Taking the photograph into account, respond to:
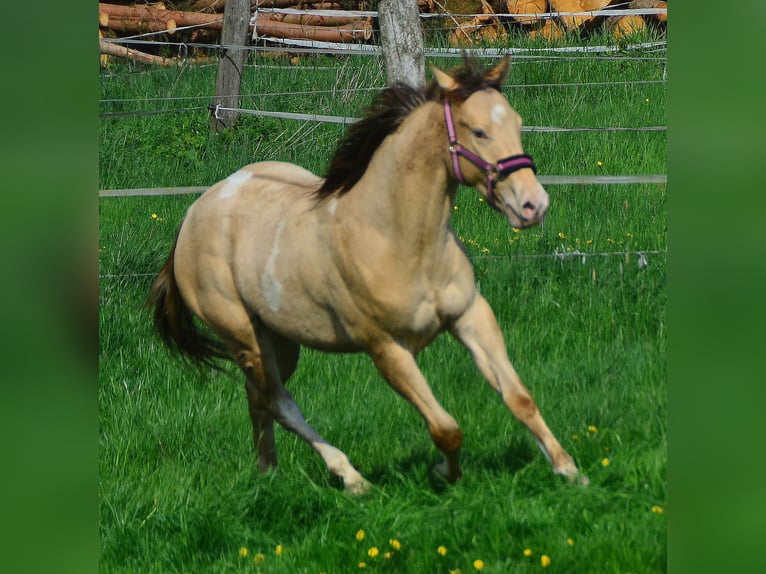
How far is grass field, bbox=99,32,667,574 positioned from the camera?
3742 mm

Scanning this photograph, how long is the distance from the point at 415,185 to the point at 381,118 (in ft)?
1.02

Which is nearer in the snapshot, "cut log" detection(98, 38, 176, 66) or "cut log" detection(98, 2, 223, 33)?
"cut log" detection(98, 38, 176, 66)

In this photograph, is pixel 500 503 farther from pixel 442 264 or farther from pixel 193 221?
pixel 193 221

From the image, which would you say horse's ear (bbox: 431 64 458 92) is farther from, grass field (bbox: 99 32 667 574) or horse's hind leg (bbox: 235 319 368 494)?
horse's hind leg (bbox: 235 319 368 494)

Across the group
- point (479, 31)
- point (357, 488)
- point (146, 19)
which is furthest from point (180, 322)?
point (146, 19)

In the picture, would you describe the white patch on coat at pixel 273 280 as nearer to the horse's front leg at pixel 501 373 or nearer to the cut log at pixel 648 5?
the horse's front leg at pixel 501 373

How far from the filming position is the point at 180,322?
15.1 ft

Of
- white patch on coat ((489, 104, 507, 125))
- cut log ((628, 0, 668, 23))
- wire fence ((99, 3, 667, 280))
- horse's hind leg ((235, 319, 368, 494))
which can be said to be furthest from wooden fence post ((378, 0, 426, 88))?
cut log ((628, 0, 668, 23))

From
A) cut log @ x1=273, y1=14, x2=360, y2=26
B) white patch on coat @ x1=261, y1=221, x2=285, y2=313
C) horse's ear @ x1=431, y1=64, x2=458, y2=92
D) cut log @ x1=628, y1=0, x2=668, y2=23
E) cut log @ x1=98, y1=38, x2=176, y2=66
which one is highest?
cut log @ x1=628, y1=0, x2=668, y2=23

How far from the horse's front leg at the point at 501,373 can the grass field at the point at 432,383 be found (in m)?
0.11

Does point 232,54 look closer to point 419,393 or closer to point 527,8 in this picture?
point 527,8

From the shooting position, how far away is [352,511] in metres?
3.93

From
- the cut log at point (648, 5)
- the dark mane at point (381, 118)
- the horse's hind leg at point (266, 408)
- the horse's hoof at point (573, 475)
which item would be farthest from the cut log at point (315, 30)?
the horse's hoof at point (573, 475)
